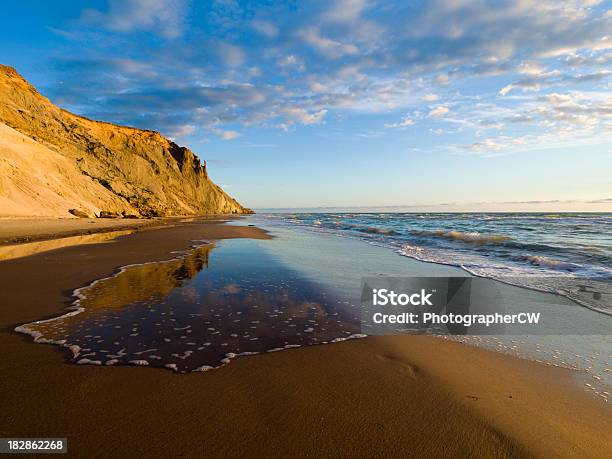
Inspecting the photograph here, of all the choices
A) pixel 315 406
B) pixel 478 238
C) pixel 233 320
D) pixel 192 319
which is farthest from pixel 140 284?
pixel 478 238

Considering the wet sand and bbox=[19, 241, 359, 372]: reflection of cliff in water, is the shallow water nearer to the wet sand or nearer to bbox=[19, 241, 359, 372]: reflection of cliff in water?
bbox=[19, 241, 359, 372]: reflection of cliff in water

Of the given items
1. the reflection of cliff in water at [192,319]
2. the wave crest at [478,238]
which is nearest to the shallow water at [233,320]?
the reflection of cliff in water at [192,319]

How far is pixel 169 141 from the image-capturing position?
75.2 meters

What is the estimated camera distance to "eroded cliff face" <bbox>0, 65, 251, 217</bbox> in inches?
1027

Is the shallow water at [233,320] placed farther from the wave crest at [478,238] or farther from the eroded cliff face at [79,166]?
the eroded cliff face at [79,166]

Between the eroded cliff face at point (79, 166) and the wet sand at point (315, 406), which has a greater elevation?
the eroded cliff face at point (79, 166)

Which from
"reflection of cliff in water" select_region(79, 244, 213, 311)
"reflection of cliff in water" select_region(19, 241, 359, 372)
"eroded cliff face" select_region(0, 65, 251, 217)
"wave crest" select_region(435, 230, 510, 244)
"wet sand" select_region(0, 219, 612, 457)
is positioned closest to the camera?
"wet sand" select_region(0, 219, 612, 457)

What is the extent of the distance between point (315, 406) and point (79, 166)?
42.9 meters

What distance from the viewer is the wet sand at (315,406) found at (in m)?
2.42

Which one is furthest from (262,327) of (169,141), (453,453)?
(169,141)

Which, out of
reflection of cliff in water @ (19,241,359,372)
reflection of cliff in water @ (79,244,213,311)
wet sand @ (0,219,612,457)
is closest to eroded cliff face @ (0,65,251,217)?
reflection of cliff in water @ (79,244,213,311)

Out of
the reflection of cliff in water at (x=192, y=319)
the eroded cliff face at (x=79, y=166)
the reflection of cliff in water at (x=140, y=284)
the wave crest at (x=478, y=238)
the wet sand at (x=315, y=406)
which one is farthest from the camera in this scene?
the eroded cliff face at (x=79, y=166)

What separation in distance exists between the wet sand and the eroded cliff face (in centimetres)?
2621

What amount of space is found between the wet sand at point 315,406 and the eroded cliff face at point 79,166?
2621 centimetres
